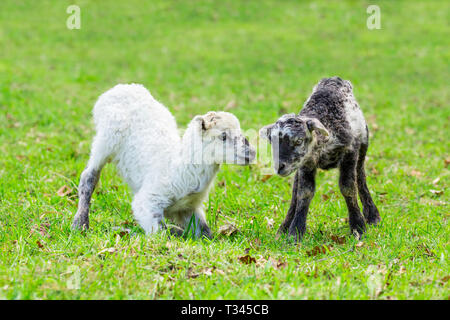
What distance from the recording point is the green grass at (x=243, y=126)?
415cm

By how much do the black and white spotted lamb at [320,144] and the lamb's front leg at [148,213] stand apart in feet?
3.95

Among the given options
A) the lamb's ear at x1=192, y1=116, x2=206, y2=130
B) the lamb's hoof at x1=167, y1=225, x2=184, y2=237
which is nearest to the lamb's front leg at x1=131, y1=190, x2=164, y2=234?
the lamb's hoof at x1=167, y1=225, x2=184, y2=237

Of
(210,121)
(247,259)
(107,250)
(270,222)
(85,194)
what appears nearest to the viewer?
(107,250)

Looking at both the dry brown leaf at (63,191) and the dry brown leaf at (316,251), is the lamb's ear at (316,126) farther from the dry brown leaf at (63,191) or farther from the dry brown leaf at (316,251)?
the dry brown leaf at (63,191)

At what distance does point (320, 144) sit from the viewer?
5.02 metres

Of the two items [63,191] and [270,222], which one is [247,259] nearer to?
[270,222]

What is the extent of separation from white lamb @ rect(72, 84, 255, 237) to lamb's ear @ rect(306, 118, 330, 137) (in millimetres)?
522

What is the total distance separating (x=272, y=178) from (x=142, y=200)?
2.38 meters

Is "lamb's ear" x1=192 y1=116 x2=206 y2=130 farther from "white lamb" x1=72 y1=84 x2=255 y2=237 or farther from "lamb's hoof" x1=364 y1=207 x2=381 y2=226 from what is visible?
"lamb's hoof" x1=364 y1=207 x2=381 y2=226

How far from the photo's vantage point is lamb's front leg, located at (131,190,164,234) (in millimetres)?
5199

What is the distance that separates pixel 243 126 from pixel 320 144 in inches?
176

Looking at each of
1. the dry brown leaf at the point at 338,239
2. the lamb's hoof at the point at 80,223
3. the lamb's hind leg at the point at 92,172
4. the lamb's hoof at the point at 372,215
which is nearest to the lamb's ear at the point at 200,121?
the lamb's hind leg at the point at 92,172

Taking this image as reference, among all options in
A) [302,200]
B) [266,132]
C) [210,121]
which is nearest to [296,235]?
[302,200]
